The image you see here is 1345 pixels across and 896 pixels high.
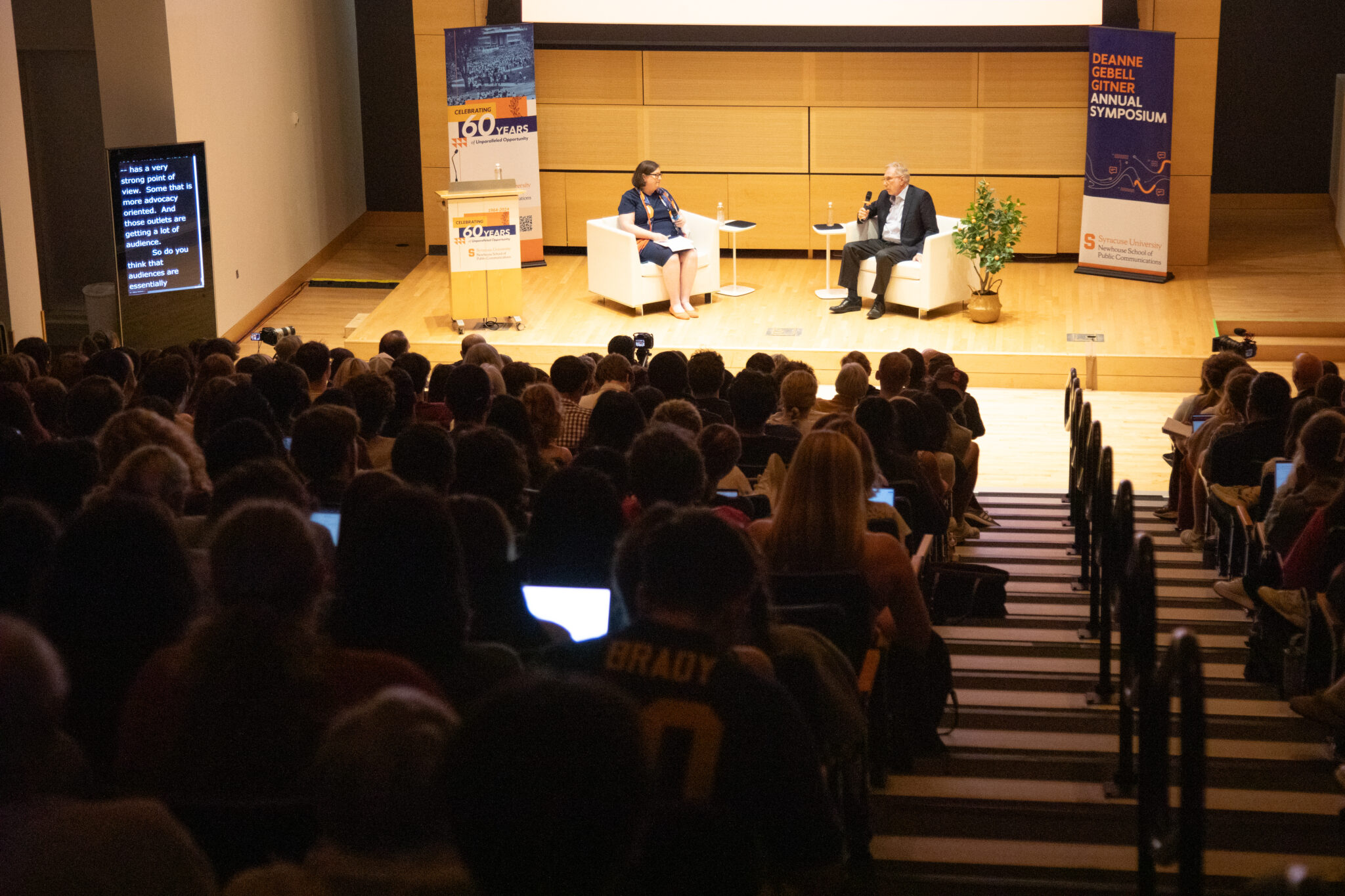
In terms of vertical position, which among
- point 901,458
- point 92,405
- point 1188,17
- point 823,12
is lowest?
point 901,458

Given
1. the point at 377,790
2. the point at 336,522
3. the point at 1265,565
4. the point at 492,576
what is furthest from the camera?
the point at 1265,565

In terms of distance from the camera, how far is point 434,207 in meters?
12.8

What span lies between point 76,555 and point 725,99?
11006 mm

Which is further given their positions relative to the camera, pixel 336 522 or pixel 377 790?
pixel 336 522

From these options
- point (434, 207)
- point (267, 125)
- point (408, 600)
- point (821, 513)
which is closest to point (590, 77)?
point (434, 207)

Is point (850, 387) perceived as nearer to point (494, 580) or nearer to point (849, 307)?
point (494, 580)

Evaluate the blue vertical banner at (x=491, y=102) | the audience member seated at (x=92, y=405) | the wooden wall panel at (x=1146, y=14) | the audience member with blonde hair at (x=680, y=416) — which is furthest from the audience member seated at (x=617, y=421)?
the wooden wall panel at (x=1146, y=14)

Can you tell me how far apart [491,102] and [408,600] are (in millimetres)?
10297

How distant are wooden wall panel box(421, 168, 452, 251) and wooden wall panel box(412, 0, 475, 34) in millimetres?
1254

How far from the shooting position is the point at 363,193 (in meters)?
14.8

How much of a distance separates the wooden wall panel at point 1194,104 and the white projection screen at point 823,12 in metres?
0.87

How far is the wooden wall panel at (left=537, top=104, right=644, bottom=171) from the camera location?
1262cm

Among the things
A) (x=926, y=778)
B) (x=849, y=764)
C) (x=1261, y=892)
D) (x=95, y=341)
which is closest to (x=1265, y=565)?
(x=926, y=778)

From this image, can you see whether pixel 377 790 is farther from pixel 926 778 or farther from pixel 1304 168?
pixel 1304 168
